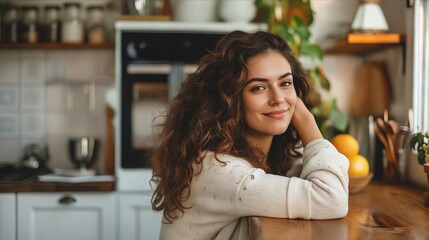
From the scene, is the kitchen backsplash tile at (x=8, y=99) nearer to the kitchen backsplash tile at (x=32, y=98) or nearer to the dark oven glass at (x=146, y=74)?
the kitchen backsplash tile at (x=32, y=98)

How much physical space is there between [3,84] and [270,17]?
4.98ft

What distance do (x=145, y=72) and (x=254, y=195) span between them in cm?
155

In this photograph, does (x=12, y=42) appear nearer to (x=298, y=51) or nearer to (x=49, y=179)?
(x=49, y=179)

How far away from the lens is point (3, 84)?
308 centimetres

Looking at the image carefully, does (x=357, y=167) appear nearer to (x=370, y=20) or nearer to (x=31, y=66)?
(x=370, y=20)

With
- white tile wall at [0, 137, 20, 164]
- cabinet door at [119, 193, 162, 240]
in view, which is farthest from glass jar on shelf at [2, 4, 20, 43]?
cabinet door at [119, 193, 162, 240]

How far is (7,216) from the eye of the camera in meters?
2.60

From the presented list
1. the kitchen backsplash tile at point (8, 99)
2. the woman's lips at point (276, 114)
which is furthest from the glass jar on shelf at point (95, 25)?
the woman's lips at point (276, 114)

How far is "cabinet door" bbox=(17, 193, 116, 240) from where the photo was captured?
2635mm

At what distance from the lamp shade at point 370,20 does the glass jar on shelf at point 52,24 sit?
60.9 inches

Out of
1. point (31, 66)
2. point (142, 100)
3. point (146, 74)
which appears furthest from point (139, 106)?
point (31, 66)

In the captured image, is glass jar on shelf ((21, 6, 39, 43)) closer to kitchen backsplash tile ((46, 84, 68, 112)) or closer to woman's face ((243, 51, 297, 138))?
kitchen backsplash tile ((46, 84, 68, 112))

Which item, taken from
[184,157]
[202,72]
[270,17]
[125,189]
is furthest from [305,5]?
[184,157]

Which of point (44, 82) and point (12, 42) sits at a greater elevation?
point (12, 42)
